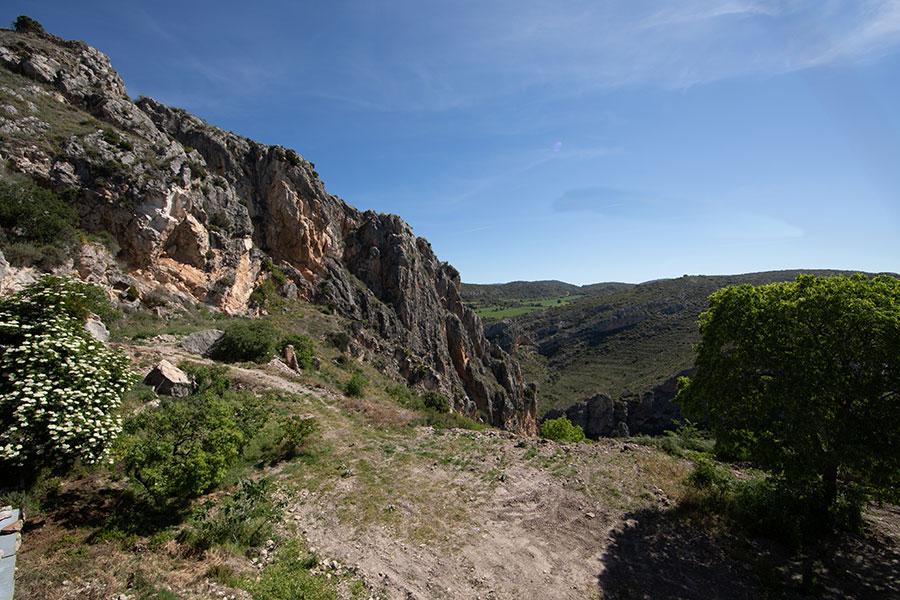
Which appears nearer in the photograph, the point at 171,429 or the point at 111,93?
the point at 171,429

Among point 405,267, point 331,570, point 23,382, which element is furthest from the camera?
point 405,267

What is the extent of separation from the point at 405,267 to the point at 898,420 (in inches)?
1876

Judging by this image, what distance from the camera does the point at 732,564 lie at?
351 inches

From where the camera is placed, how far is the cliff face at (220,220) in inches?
989

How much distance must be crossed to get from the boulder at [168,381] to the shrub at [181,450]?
15.8ft

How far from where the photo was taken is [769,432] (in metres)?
9.47

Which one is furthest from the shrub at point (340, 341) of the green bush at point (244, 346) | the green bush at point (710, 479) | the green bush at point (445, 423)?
the green bush at point (710, 479)

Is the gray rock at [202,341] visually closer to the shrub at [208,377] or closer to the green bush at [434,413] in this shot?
the shrub at [208,377]

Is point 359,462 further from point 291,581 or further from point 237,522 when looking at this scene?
point 291,581

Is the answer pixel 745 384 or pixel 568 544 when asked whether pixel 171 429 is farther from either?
pixel 745 384

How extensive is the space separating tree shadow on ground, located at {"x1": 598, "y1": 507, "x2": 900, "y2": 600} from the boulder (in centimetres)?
1483

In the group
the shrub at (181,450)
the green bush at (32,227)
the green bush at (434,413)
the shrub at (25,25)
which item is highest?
the shrub at (25,25)

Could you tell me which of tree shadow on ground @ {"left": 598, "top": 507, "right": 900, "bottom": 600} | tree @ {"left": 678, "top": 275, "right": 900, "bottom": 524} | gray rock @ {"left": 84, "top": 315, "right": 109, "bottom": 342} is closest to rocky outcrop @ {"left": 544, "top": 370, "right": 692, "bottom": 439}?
tree shadow on ground @ {"left": 598, "top": 507, "right": 900, "bottom": 600}

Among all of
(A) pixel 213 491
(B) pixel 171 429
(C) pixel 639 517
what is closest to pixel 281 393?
(A) pixel 213 491
